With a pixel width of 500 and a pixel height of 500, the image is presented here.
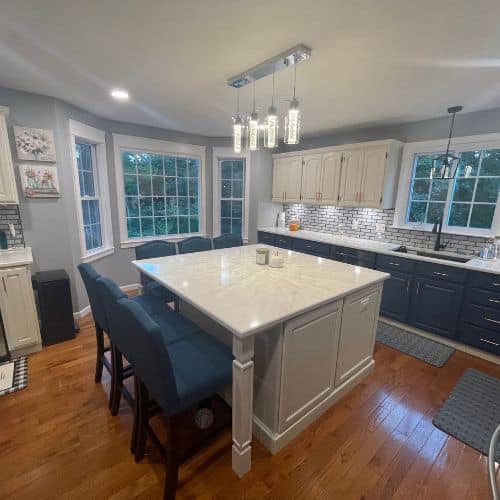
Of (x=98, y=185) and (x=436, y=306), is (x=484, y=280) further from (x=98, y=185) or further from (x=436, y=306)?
(x=98, y=185)

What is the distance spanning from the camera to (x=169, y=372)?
3.94ft

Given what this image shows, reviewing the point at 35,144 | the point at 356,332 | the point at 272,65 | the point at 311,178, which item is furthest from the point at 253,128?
the point at 311,178

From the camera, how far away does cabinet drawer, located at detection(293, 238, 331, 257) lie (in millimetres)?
3953

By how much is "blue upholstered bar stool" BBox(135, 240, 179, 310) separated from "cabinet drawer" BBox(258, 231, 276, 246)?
199 cm

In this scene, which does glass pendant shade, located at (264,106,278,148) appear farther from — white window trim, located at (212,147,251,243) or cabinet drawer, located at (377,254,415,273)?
white window trim, located at (212,147,251,243)

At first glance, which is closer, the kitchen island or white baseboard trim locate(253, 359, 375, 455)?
the kitchen island

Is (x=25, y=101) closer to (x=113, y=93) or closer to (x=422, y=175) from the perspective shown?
(x=113, y=93)

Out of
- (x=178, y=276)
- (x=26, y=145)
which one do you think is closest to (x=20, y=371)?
(x=178, y=276)

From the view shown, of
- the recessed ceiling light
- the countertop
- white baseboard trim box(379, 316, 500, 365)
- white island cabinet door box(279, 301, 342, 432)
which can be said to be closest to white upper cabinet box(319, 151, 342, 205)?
the countertop

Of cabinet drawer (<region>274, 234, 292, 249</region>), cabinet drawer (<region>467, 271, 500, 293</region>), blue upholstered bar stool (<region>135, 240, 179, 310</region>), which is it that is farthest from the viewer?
cabinet drawer (<region>274, 234, 292, 249</region>)

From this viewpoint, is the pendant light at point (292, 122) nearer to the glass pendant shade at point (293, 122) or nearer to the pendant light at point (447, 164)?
the glass pendant shade at point (293, 122)

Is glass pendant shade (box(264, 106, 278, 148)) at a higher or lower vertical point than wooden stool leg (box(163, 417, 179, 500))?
higher

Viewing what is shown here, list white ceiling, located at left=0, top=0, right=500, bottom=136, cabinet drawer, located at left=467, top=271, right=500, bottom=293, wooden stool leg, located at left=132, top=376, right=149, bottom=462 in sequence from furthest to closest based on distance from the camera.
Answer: cabinet drawer, located at left=467, top=271, right=500, bottom=293
wooden stool leg, located at left=132, top=376, right=149, bottom=462
white ceiling, located at left=0, top=0, right=500, bottom=136

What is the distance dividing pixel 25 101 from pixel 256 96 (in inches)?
86.4
